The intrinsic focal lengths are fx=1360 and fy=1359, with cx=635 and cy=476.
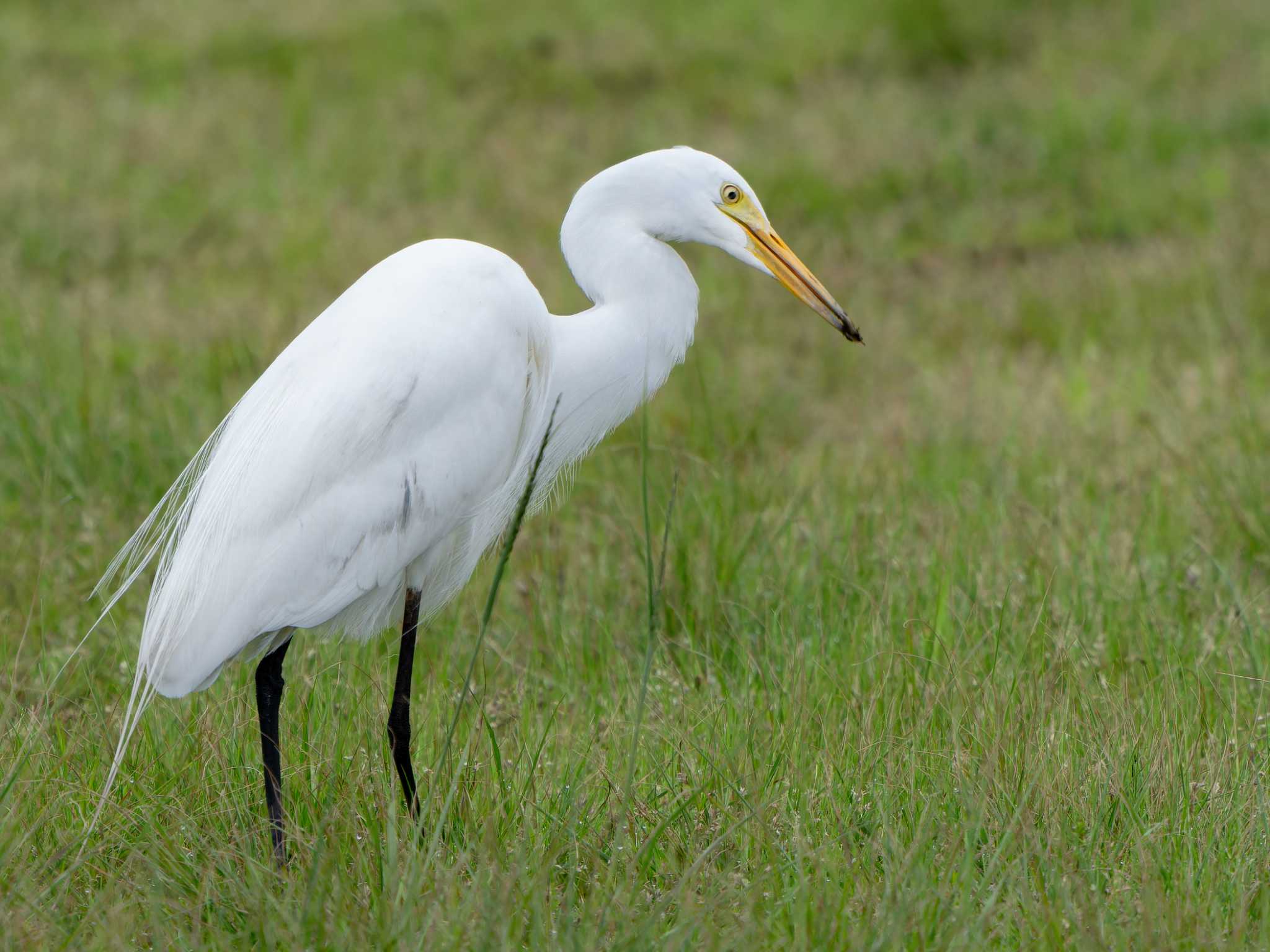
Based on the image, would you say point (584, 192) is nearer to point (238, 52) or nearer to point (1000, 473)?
point (1000, 473)

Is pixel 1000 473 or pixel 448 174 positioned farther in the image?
pixel 448 174

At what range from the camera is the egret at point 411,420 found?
2.45m

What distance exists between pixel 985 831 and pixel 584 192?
137 centimetres

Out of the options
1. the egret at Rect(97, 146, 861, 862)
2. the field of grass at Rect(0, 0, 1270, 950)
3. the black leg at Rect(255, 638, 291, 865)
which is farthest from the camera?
the egret at Rect(97, 146, 861, 862)

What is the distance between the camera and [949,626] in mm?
3084

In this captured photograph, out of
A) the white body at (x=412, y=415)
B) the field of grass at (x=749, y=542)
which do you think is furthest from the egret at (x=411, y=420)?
the field of grass at (x=749, y=542)

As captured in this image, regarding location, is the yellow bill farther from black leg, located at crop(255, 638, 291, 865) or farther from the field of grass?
black leg, located at crop(255, 638, 291, 865)

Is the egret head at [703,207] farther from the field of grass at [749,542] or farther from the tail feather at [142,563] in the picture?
the tail feather at [142,563]

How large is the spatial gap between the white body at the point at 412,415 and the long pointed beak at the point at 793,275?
26 mm

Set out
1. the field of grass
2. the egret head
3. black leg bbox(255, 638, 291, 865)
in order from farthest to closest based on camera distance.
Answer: the egret head < black leg bbox(255, 638, 291, 865) < the field of grass

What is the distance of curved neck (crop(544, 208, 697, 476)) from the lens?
2.62 meters

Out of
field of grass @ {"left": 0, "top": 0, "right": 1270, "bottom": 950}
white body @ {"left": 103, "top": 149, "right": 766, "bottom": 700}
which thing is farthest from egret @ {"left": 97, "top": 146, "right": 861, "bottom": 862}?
field of grass @ {"left": 0, "top": 0, "right": 1270, "bottom": 950}

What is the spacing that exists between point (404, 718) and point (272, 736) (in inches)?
9.7

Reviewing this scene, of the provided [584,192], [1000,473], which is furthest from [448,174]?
[584,192]
